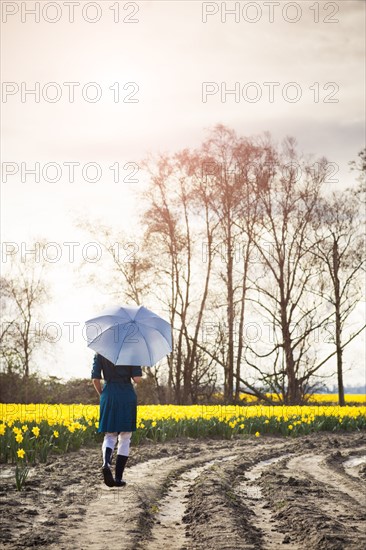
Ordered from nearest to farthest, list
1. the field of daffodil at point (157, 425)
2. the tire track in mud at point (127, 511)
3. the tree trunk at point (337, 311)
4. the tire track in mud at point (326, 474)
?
the tire track in mud at point (127, 511)
the tire track in mud at point (326, 474)
the field of daffodil at point (157, 425)
the tree trunk at point (337, 311)

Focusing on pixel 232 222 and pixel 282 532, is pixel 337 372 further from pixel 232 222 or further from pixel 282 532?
pixel 282 532

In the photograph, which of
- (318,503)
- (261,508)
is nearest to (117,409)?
(261,508)

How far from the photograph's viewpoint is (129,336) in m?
8.20

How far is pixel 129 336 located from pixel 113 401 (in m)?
0.79

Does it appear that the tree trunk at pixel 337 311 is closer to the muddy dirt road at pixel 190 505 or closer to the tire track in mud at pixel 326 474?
the tire track in mud at pixel 326 474

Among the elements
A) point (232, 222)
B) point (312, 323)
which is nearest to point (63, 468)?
point (232, 222)

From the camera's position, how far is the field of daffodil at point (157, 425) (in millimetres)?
11602

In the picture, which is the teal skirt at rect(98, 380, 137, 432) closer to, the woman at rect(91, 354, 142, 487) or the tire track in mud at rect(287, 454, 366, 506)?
the woman at rect(91, 354, 142, 487)

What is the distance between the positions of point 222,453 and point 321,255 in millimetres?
16532

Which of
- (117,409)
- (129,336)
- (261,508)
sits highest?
(129,336)

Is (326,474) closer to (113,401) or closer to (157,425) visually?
(113,401)

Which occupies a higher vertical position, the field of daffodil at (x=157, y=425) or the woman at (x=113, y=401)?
the woman at (x=113, y=401)

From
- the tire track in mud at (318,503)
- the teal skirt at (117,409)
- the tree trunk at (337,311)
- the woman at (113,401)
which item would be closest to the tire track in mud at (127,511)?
the woman at (113,401)

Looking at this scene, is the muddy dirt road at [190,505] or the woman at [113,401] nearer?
the muddy dirt road at [190,505]
